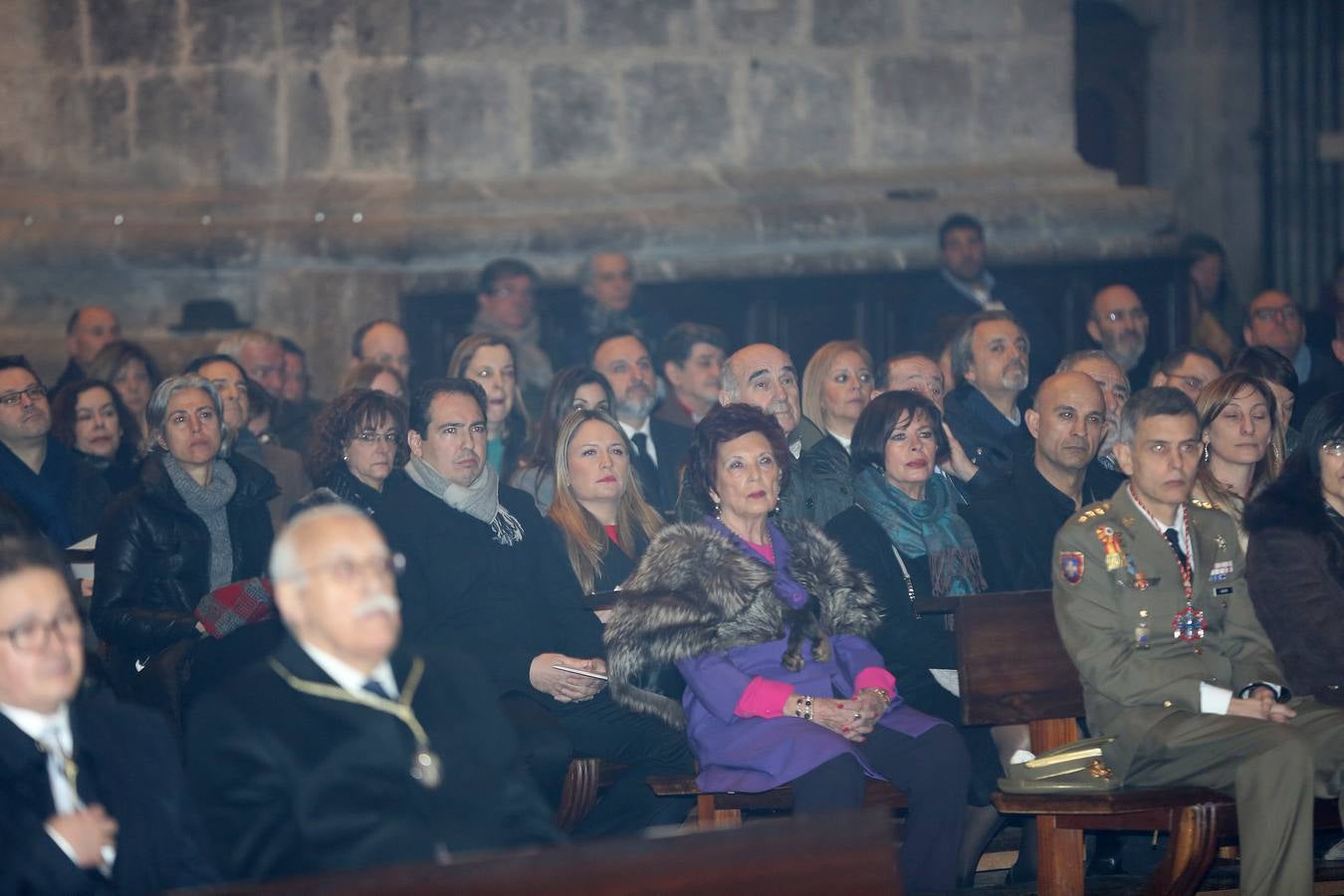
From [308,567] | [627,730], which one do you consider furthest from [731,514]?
[308,567]

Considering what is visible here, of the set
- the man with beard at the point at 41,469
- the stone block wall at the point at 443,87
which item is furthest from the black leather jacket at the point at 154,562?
the stone block wall at the point at 443,87

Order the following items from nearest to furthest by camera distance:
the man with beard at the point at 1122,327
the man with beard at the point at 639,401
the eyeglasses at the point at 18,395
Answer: the eyeglasses at the point at 18,395, the man with beard at the point at 639,401, the man with beard at the point at 1122,327

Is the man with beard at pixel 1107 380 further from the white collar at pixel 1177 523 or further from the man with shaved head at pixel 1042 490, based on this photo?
the white collar at pixel 1177 523

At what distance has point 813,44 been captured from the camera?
1021 cm

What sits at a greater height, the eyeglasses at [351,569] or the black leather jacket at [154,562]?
the eyeglasses at [351,569]

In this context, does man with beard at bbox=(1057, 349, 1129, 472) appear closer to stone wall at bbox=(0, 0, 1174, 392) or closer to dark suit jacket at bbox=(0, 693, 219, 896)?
stone wall at bbox=(0, 0, 1174, 392)

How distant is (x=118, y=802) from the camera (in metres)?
3.95

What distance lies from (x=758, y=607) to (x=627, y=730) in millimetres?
642

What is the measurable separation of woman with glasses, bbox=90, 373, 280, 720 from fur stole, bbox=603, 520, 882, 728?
3.62 ft

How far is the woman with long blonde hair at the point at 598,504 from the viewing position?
6344 mm

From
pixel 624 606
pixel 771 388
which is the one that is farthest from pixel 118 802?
pixel 771 388

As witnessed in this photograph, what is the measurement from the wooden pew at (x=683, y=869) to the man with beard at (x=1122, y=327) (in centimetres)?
578

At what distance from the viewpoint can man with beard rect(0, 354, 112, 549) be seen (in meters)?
7.02

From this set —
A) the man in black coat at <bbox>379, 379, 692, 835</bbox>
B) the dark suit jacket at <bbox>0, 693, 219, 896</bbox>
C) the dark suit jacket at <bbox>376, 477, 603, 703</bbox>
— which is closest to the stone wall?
the man in black coat at <bbox>379, 379, 692, 835</bbox>
